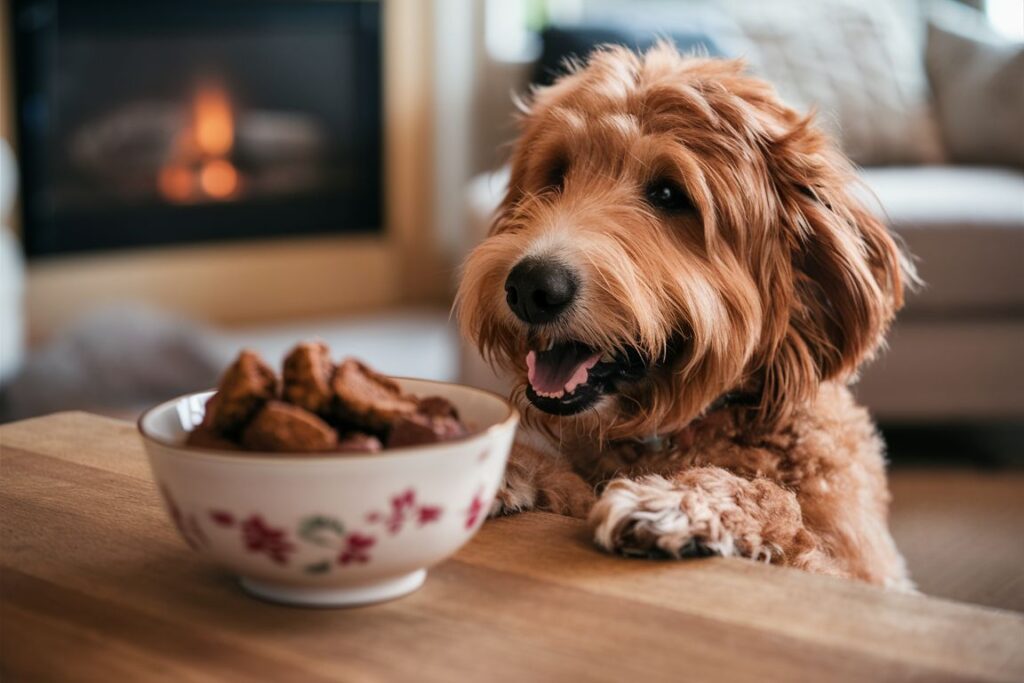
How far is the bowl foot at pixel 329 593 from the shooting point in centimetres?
83

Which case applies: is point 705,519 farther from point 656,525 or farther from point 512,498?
point 512,498

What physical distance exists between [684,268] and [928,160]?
274 centimetres

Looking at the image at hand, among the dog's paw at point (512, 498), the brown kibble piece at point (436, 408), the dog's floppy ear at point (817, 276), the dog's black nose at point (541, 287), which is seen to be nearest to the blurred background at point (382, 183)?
the dog's floppy ear at point (817, 276)

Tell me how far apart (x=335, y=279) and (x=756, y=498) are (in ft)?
13.7

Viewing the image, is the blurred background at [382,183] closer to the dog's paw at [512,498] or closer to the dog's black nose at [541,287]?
the dog's black nose at [541,287]

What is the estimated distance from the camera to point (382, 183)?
5.22 meters

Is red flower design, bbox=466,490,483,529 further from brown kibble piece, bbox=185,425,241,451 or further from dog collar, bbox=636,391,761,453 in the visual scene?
dog collar, bbox=636,391,761,453

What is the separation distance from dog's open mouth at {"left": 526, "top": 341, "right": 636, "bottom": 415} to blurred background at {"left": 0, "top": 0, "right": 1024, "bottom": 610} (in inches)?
45.3

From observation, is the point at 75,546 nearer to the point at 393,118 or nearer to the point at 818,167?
the point at 818,167

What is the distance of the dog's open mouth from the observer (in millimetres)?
1307

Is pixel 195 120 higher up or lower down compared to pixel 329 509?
higher up

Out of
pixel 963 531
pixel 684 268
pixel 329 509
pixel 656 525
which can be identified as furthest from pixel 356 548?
pixel 963 531

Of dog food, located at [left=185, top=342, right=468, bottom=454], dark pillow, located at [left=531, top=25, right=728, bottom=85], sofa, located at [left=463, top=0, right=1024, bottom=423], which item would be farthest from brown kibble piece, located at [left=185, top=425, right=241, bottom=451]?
dark pillow, located at [left=531, top=25, right=728, bottom=85]

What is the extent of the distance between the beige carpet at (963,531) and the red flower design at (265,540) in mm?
1672
